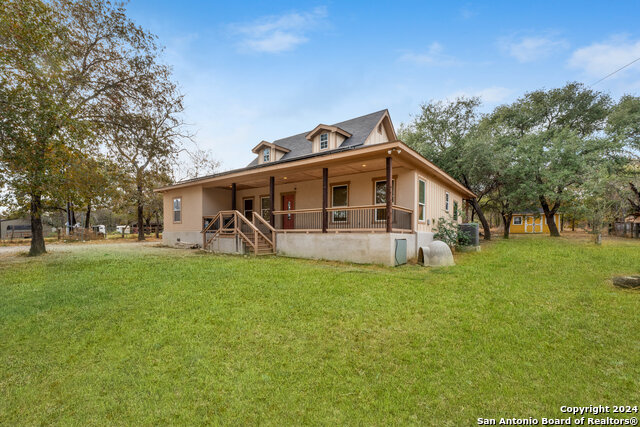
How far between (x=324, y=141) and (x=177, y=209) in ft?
31.6

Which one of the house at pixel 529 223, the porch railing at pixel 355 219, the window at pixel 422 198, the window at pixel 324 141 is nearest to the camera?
the porch railing at pixel 355 219

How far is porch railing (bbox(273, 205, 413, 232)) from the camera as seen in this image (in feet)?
31.0

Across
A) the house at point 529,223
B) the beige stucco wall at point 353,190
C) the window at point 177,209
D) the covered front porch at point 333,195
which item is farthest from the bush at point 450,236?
the house at point 529,223

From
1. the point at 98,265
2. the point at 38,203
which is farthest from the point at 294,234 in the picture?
the point at 38,203

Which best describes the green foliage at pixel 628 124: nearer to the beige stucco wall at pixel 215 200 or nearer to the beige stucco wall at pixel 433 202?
the beige stucco wall at pixel 433 202

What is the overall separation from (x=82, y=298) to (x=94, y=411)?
3.62m

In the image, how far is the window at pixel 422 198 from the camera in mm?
10812

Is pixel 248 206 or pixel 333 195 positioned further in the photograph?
pixel 248 206

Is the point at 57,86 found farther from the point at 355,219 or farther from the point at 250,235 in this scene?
the point at 355,219

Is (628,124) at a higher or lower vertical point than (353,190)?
higher

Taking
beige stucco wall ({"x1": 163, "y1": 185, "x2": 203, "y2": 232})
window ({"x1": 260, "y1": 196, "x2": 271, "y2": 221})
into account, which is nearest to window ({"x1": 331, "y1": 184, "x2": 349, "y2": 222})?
window ({"x1": 260, "y1": 196, "x2": 271, "y2": 221})

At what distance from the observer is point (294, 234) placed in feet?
34.3

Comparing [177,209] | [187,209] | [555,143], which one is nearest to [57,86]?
[187,209]

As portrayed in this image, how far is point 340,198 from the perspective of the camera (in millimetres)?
12234
